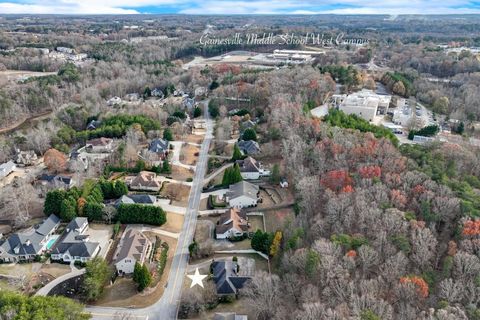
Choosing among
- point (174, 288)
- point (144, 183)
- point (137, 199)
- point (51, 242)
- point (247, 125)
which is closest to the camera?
point (174, 288)

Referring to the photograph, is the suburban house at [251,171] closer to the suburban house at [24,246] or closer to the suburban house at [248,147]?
the suburban house at [248,147]

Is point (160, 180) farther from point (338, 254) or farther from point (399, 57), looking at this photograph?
point (399, 57)

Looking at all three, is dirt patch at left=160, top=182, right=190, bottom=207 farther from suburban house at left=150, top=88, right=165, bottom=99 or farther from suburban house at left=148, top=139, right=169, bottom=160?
suburban house at left=150, top=88, right=165, bottom=99

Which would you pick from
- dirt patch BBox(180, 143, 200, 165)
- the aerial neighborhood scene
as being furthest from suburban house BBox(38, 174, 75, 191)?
dirt patch BBox(180, 143, 200, 165)

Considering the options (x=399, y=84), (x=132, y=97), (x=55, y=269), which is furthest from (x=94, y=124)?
(x=399, y=84)

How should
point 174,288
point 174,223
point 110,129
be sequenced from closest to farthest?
point 174,288
point 174,223
point 110,129

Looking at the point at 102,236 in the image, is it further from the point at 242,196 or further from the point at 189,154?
the point at 189,154

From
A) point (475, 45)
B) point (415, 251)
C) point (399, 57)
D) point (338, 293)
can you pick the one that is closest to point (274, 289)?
point (338, 293)
